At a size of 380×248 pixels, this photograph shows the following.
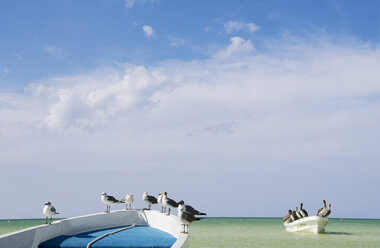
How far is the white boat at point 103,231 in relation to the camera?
9.75m

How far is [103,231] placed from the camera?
42.0 feet

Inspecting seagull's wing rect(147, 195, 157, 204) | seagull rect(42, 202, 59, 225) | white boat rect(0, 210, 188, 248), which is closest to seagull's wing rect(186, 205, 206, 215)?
white boat rect(0, 210, 188, 248)

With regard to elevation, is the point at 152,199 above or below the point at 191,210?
above

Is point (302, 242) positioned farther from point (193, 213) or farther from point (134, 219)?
point (193, 213)

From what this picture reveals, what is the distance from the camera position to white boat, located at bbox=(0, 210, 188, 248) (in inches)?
384

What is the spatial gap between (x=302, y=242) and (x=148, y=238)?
17328mm

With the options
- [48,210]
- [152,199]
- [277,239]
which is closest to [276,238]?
[277,239]

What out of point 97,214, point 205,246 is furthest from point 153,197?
point 205,246

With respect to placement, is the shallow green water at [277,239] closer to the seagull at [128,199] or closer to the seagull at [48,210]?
the seagull at [128,199]

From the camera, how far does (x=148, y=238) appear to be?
10820mm

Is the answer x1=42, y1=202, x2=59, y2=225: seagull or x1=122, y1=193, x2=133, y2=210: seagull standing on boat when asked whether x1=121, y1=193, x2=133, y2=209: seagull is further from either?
x1=42, y1=202, x2=59, y2=225: seagull

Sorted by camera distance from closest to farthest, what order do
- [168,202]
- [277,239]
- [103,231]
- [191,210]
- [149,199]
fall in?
[191,210], [103,231], [168,202], [149,199], [277,239]

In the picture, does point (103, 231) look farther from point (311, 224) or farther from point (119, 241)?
point (311, 224)

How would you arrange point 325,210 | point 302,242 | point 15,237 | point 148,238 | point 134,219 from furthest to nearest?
point 325,210 < point 302,242 < point 134,219 < point 148,238 < point 15,237
